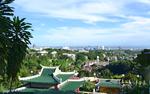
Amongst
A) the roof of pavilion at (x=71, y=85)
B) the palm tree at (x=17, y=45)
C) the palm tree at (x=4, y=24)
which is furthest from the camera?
the roof of pavilion at (x=71, y=85)

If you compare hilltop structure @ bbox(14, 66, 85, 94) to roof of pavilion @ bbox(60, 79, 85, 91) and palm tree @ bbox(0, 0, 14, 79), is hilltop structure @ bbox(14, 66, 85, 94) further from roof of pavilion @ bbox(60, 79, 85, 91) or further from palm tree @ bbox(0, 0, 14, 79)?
palm tree @ bbox(0, 0, 14, 79)

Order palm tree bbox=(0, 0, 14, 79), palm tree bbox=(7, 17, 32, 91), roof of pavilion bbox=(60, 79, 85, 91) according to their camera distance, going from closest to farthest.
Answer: palm tree bbox=(0, 0, 14, 79)
palm tree bbox=(7, 17, 32, 91)
roof of pavilion bbox=(60, 79, 85, 91)

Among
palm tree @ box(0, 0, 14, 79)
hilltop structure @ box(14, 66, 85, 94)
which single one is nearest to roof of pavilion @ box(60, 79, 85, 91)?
hilltop structure @ box(14, 66, 85, 94)

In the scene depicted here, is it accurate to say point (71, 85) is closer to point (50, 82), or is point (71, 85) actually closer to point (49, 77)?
point (49, 77)

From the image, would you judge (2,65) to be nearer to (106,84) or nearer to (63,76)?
(63,76)

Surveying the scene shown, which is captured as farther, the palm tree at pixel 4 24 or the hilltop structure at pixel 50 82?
the hilltop structure at pixel 50 82

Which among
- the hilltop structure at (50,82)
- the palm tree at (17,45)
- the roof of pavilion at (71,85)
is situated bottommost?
→ the roof of pavilion at (71,85)

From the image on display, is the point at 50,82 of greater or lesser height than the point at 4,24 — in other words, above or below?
A: below

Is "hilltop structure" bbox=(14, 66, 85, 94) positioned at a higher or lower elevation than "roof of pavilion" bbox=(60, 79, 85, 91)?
higher

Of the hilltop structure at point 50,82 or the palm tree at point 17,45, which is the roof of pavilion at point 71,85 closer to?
the hilltop structure at point 50,82

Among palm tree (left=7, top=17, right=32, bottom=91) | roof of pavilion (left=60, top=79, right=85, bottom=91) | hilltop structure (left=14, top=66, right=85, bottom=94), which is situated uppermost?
palm tree (left=7, top=17, right=32, bottom=91)

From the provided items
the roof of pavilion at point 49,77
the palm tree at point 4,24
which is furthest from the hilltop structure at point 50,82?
the palm tree at point 4,24

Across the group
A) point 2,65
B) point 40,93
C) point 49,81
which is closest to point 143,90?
point 49,81

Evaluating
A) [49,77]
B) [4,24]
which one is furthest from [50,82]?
[4,24]
